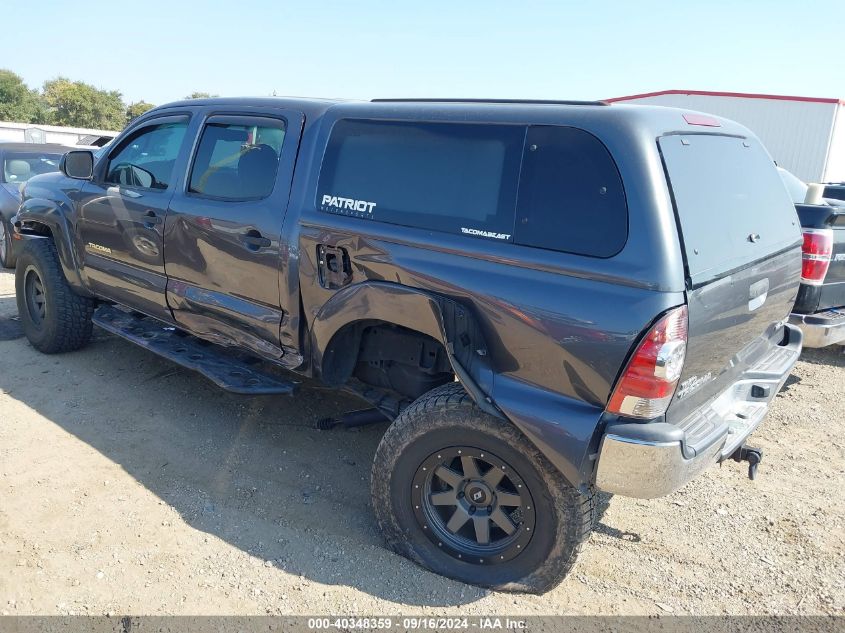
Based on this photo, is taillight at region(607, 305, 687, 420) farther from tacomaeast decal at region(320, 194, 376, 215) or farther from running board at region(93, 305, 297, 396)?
running board at region(93, 305, 297, 396)

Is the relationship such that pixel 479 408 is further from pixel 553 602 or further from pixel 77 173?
pixel 77 173

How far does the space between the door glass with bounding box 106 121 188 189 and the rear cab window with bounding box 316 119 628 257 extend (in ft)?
4.70

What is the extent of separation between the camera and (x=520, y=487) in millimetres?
2680

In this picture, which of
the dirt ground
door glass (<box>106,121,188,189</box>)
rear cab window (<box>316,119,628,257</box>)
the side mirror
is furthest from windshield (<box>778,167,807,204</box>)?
the side mirror

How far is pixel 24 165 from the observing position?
862 centimetres

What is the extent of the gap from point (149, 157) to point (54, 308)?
160 cm

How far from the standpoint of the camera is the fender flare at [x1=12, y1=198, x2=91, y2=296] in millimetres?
4895

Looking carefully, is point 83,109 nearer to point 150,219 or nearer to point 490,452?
point 150,219

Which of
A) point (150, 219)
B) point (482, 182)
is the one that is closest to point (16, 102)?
point (150, 219)

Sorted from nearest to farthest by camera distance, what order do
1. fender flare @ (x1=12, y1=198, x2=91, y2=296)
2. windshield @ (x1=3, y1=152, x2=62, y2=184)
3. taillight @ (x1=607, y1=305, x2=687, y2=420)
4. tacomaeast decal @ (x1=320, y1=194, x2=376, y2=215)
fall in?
taillight @ (x1=607, y1=305, x2=687, y2=420)
tacomaeast decal @ (x1=320, y1=194, x2=376, y2=215)
fender flare @ (x1=12, y1=198, x2=91, y2=296)
windshield @ (x1=3, y1=152, x2=62, y2=184)

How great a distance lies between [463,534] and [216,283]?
200cm

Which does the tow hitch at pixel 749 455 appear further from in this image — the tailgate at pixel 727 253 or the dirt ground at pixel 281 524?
the dirt ground at pixel 281 524

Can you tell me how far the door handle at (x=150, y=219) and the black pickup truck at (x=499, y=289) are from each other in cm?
→ 8

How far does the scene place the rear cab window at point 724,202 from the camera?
2447 mm
